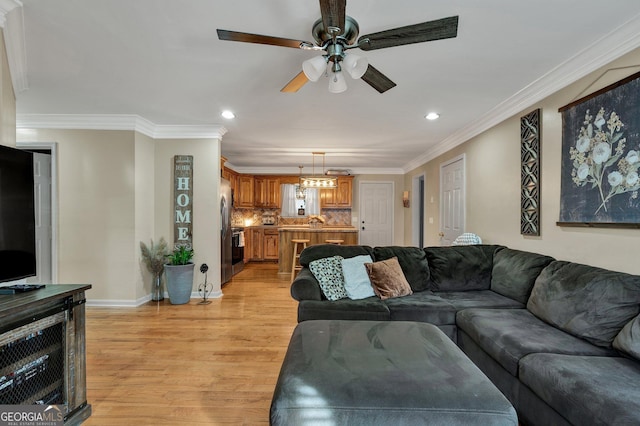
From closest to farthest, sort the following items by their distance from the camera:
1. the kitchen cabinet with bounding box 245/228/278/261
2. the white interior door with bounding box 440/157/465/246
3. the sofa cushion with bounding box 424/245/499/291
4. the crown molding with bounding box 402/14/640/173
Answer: the crown molding with bounding box 402/14/640/173, the sofa cushion with bounding box 424/245/499/291, the white interior door with bounding box 440/157/465/246, the kitchen cabinet with bounding box 245/228/278/261

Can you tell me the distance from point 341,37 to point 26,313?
2.17 m

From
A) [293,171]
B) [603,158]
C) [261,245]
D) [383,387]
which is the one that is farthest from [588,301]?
[261,245]

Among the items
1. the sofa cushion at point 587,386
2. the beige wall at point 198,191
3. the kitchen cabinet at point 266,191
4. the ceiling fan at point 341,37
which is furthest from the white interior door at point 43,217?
the sofa cushion at point 587,386

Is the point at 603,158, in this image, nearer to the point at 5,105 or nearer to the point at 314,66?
the point at 314,66

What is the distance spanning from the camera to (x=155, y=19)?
1.93 meters

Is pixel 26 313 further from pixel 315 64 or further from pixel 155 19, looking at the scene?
pixel 315 64

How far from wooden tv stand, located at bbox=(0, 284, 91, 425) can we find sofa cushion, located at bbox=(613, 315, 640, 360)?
2974mm

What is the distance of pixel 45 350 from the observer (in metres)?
1.58

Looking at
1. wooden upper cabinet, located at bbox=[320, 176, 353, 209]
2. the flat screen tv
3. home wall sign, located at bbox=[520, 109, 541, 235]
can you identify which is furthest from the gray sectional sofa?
wooden upper cabinet, located at bbox=[320, 176, 353, 209]

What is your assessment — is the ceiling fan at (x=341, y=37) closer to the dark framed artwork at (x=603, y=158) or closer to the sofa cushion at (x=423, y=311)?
the dark framed artwork at (x=603, y=158)

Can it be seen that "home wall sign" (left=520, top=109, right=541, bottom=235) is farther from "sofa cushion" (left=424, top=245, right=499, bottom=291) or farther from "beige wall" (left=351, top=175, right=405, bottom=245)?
"beige wall" (left=351, top=175, right=405, bottom=245)

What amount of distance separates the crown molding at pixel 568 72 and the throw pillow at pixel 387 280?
2116mm

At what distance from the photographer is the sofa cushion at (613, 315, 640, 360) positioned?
155 centimetres

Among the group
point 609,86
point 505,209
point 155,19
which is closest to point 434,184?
point 505,209
